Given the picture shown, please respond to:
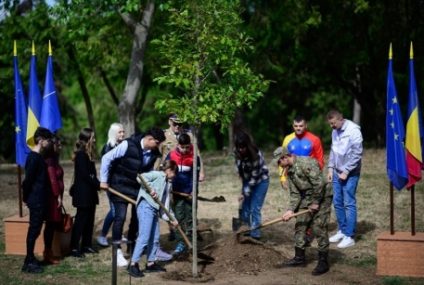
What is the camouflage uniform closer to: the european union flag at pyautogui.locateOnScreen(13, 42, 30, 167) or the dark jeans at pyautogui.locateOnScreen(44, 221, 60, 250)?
the dark jeans at pyautogui.locateOnScreen(44, 221, 60, 250)

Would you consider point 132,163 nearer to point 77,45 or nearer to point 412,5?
point 77,45

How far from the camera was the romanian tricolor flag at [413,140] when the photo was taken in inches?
411

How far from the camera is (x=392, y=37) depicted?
83.7 ft

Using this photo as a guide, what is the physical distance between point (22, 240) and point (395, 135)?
5425 millimetres

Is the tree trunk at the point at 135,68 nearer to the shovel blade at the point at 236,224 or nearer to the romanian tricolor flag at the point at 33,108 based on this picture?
the romanian tricolor flag at the point at 33,108

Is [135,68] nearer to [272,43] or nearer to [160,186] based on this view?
[272,43]

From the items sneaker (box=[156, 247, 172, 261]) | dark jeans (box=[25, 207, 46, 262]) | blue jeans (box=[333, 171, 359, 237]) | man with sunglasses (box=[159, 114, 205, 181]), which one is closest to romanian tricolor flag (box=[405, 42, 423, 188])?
blue jeans (box=[333, 171, 359, 237])

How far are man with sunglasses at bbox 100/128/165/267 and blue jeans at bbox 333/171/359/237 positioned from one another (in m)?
2.90

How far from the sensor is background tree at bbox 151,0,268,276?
9.84 m

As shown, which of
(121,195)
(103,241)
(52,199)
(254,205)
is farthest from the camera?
(103,241)

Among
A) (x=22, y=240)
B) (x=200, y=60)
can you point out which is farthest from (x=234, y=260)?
(x=22, y=240)

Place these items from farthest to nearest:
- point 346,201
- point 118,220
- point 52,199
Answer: point 346,201 < point 52,199 < point 118,220

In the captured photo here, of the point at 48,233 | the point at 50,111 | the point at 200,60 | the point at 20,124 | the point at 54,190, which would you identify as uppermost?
the point at 200,60

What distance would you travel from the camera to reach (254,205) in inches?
475
